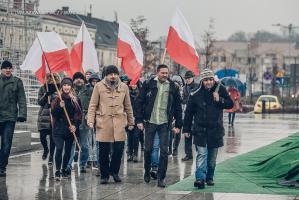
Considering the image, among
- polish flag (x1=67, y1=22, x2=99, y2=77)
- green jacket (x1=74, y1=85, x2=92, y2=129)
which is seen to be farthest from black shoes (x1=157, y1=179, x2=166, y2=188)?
polish flag (x1=67, y1=22, x2=99, y2=77)

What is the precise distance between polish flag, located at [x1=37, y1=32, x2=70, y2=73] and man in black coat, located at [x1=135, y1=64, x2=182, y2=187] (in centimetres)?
292

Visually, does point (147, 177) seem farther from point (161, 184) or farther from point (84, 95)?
point (84, 95)

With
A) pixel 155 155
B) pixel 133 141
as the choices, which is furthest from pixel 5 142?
pixel 133 141

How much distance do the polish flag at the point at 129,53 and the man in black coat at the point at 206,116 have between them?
407 cm

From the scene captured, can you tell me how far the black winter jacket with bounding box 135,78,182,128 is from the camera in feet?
46.5

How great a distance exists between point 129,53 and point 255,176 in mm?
4278

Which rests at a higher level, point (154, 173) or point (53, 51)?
point (53, 51)

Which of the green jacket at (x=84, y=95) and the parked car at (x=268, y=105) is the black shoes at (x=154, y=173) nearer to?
the green jacket at (x=84, y=95)

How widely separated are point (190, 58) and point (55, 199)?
16.6ft

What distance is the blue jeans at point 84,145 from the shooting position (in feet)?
52.4

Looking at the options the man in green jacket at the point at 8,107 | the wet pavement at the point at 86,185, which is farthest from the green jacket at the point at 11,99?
the wet pavement at the point at 86,185

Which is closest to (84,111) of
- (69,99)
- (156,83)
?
(69,99)

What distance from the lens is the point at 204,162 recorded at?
1361cm

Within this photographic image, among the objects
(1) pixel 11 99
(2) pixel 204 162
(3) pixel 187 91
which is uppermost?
(3) pixel 187 91
